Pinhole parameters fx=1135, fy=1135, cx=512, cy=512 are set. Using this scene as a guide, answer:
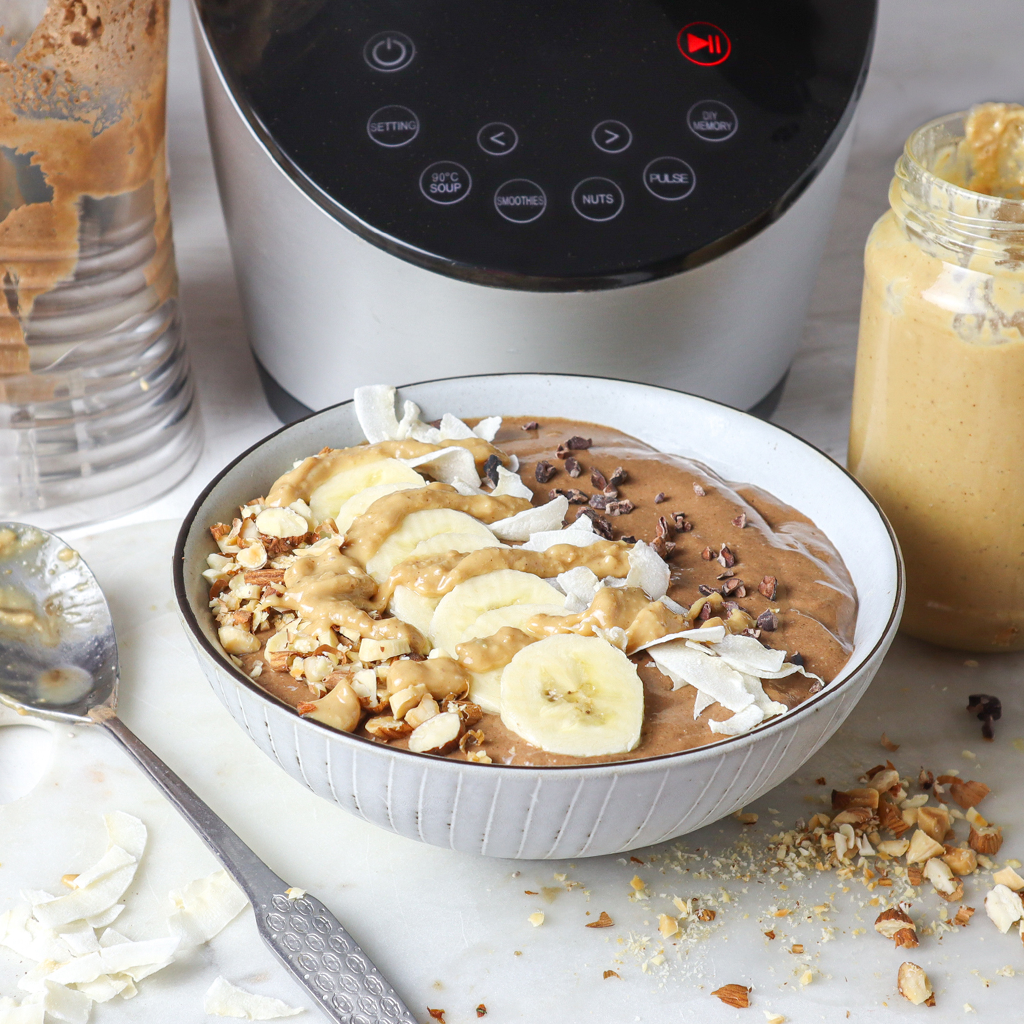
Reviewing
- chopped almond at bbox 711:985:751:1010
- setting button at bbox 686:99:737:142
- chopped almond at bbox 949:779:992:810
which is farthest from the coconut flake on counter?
setting button at bbox 686:99:737:142

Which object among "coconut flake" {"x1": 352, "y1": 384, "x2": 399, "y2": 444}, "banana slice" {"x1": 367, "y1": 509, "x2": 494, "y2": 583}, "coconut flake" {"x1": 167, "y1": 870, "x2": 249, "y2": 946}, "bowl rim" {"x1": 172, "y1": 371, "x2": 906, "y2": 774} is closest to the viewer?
"bowl rim" {"x1": 172, "y1": 371, "x2": 906, "y2": 774}

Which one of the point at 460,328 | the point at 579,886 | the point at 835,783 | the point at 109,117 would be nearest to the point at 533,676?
the point at 579,886

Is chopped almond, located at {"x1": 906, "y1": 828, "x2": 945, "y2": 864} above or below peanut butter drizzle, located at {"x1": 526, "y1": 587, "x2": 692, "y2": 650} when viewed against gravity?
below

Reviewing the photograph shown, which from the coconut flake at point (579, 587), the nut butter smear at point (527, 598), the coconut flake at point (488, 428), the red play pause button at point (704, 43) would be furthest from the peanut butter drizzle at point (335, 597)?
the red play pause button at point (704, 43)

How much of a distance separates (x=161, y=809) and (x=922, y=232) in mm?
752

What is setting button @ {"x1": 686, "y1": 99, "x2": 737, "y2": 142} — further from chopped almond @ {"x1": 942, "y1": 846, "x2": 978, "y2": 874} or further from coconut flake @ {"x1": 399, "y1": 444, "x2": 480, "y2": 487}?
chopped almond @ {"x1": 942, "y1": 846, "x2": 978, "y2": 874}

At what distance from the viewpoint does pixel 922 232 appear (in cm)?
91

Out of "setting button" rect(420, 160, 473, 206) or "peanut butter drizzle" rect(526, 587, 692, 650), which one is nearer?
"peanut butter drizzle" rect(526, 587, 692, 650)

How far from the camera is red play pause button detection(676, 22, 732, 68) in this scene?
1063 millimetres

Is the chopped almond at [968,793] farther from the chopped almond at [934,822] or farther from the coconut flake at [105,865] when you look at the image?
the coconut flake at [105,865]

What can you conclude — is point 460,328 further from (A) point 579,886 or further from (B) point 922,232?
(A) point 579,886

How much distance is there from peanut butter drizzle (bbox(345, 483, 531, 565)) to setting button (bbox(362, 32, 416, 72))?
402 millimetres

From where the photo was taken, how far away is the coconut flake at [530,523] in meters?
0.91

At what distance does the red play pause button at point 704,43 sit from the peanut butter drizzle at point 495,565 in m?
0.49
